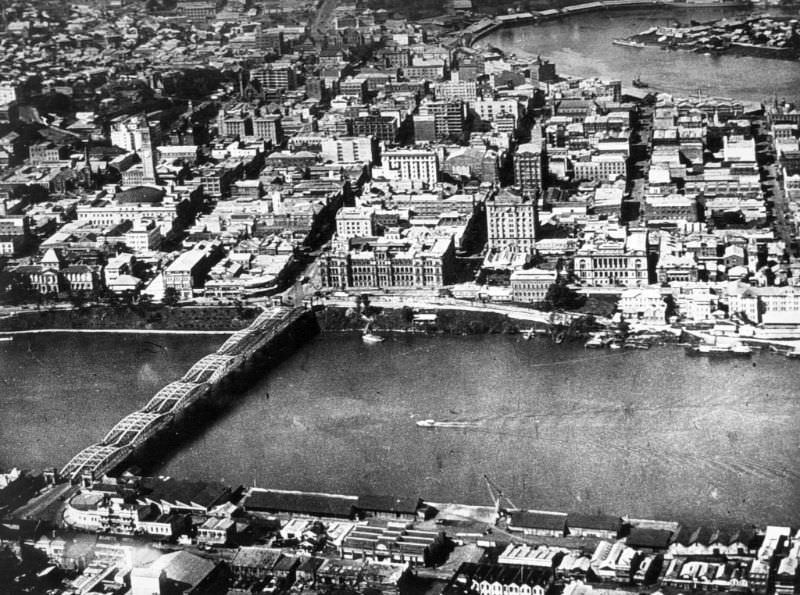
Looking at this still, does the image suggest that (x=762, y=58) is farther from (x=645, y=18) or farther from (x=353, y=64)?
(x=353, y=64)

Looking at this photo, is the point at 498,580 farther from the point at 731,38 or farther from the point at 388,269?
the point at 731,38

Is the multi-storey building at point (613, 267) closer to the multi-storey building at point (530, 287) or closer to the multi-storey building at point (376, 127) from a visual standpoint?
the multi-storey building at point (530, 287)

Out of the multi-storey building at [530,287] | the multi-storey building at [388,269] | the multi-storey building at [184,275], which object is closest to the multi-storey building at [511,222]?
the multi-storey building at [388,269]

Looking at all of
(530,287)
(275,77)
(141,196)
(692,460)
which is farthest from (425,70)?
(692,460)

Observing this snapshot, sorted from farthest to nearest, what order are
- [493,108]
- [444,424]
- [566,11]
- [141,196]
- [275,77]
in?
[566,11]
[275,77]
[493,108]
[141,196]
[444,424]

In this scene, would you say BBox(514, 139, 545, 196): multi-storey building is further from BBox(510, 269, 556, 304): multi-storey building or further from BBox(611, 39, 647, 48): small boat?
BBox(611, 39, 647, 48): small boat

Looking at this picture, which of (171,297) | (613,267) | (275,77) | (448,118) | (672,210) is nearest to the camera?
(613,267)

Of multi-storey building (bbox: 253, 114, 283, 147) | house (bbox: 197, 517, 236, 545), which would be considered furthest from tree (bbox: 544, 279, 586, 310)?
multi-storey building (bbox: 253, 114, 283, 147)
